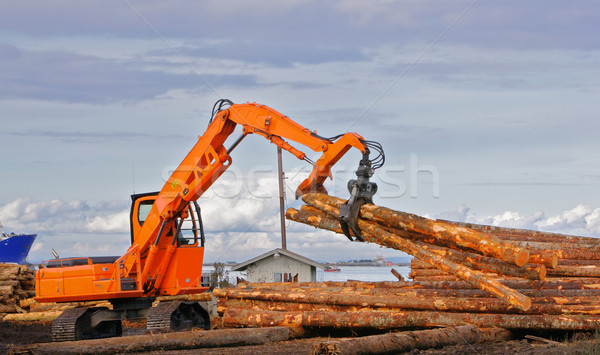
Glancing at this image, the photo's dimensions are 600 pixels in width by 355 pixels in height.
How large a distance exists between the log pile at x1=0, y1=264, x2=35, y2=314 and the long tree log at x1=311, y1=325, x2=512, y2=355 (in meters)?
17.5

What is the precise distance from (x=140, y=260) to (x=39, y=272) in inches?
90.2

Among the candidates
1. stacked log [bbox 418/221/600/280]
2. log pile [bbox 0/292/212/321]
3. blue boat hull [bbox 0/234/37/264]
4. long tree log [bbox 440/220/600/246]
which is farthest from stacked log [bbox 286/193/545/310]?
blue boat hull [bbox 0/234/37/264]

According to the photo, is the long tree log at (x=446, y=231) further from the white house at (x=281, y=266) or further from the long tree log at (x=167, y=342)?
the white house at (x=281, y=266)

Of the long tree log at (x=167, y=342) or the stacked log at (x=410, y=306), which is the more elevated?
the stacked log at (x=410, y=306)

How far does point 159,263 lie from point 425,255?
8.18 meters

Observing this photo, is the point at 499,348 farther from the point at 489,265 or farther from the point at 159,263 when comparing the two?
the point at 159,263

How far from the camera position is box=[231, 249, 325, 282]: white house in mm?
30969

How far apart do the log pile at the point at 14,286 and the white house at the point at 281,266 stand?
29.7ft

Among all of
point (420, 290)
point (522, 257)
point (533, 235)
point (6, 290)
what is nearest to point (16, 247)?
point (6, 290)

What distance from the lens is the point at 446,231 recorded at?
1088 centimetres

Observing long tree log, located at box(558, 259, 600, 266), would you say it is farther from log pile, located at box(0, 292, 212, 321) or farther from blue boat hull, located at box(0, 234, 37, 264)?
blue boat hull, located at box(0, 234, 37, 264)

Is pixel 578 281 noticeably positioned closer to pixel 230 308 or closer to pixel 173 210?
pixel 230 308

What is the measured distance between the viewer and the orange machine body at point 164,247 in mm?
15940

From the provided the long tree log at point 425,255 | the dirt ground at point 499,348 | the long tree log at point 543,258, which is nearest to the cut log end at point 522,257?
the long tree log at point 425,255
